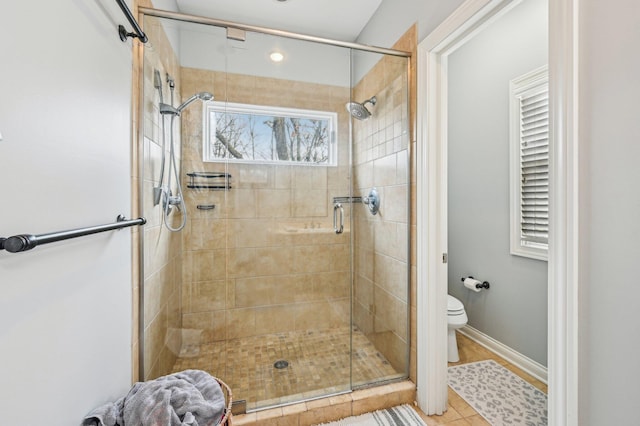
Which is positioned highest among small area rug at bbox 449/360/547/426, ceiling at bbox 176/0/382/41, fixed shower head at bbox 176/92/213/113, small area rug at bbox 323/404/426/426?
ceiling at bbox 176/0/382/41

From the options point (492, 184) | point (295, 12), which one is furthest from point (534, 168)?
point (295, 12)

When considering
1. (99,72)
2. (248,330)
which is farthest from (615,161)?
(248,330)

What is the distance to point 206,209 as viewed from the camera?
1904 millimetres

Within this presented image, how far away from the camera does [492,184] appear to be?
2316 millimetres

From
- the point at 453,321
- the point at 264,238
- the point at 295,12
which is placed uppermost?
the point at 295,12

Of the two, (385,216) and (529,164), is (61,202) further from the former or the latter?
(529,164)

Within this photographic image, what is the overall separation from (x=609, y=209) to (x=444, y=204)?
80cm

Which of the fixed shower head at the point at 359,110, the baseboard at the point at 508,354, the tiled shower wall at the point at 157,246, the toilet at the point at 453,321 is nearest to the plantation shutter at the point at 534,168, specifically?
the toilet at the point at 453,321

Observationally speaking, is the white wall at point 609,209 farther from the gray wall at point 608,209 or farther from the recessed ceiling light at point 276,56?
the recessed ceiling light at point 276,56

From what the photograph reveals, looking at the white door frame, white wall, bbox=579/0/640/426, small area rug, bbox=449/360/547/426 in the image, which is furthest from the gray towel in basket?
small area rug, bbox=449/360/547/426

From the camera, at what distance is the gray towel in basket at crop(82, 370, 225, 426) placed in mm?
971

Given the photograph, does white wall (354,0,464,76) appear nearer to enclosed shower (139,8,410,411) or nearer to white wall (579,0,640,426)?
enclosed shower (139,8,410,411)

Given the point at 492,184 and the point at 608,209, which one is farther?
the point at 492,184

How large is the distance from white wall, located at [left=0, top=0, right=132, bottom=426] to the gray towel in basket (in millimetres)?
81
